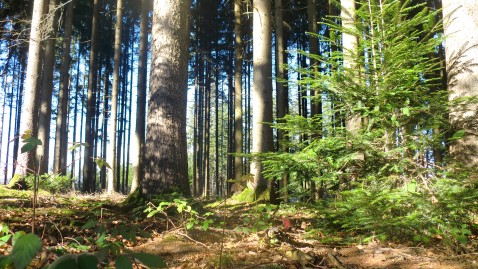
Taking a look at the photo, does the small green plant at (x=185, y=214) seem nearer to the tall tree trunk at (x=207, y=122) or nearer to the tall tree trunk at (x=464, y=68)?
the tall tree trunk at (x=464, y=68)

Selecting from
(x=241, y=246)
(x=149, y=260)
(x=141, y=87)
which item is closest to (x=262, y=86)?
(x=241, y=246)

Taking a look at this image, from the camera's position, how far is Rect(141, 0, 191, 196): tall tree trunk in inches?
226

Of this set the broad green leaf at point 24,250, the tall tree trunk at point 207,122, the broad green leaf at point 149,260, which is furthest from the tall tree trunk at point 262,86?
the tall tree trunk at point 207,122

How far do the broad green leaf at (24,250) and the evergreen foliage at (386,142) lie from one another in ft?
8.90

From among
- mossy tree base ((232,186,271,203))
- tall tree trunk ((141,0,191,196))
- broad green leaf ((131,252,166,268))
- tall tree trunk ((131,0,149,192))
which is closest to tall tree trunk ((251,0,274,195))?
mossy tree base ((232,186,271,203))

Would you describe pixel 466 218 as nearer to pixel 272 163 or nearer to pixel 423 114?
pixel 423 114

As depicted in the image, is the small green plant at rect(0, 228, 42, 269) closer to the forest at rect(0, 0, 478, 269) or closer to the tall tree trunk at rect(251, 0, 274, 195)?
the forest at rect(0, 0, 478, 269)

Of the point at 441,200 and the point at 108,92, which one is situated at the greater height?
A: the point at 108,92

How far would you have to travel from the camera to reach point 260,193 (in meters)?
7.07

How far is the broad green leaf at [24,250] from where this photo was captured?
1.14 metres

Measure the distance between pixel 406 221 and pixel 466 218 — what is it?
0.75 metres

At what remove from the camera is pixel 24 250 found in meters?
1.17

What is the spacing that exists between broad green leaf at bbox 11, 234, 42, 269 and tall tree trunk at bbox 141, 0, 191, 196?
14.5 feet

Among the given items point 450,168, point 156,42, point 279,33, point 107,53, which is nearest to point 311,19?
point 279,33
